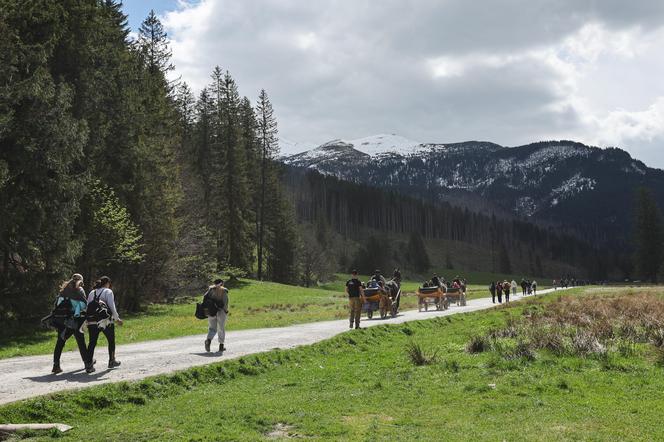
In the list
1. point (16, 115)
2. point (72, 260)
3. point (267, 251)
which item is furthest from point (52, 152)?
point (267, 251)

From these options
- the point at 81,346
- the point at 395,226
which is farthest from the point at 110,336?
the point at 395,226

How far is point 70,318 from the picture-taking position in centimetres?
1235

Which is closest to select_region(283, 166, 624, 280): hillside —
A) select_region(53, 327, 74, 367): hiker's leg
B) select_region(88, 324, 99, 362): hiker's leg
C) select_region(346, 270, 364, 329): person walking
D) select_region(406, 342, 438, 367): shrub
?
select_region(346, 270, 364, 329): person walking

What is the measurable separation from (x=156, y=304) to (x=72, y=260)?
16097mm

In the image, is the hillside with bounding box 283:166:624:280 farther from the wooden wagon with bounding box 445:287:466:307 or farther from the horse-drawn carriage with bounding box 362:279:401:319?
the horse-drawn carriage with bounding box 362:279:401:319

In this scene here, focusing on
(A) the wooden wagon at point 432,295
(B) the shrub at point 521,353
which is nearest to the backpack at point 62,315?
(B) the shrub at point 521,353

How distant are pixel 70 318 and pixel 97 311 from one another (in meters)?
0.61

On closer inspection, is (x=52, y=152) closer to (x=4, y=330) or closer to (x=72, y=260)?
(x=72, y=260)

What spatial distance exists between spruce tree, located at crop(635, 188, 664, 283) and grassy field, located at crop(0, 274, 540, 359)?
83.9m

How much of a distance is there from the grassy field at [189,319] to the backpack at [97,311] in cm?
509

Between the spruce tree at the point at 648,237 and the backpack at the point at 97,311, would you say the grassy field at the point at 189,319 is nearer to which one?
the backpack at the point at 97,311

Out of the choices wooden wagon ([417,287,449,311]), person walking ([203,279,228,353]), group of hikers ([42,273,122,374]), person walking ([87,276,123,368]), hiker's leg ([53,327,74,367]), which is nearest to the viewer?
hiker's leg ([53,327,74,367])

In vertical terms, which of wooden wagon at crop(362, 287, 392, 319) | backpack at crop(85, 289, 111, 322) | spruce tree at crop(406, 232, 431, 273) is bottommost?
wooden wagon at crop(362, 287, 392, 319)

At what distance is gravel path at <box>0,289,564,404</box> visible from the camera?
10977mm
